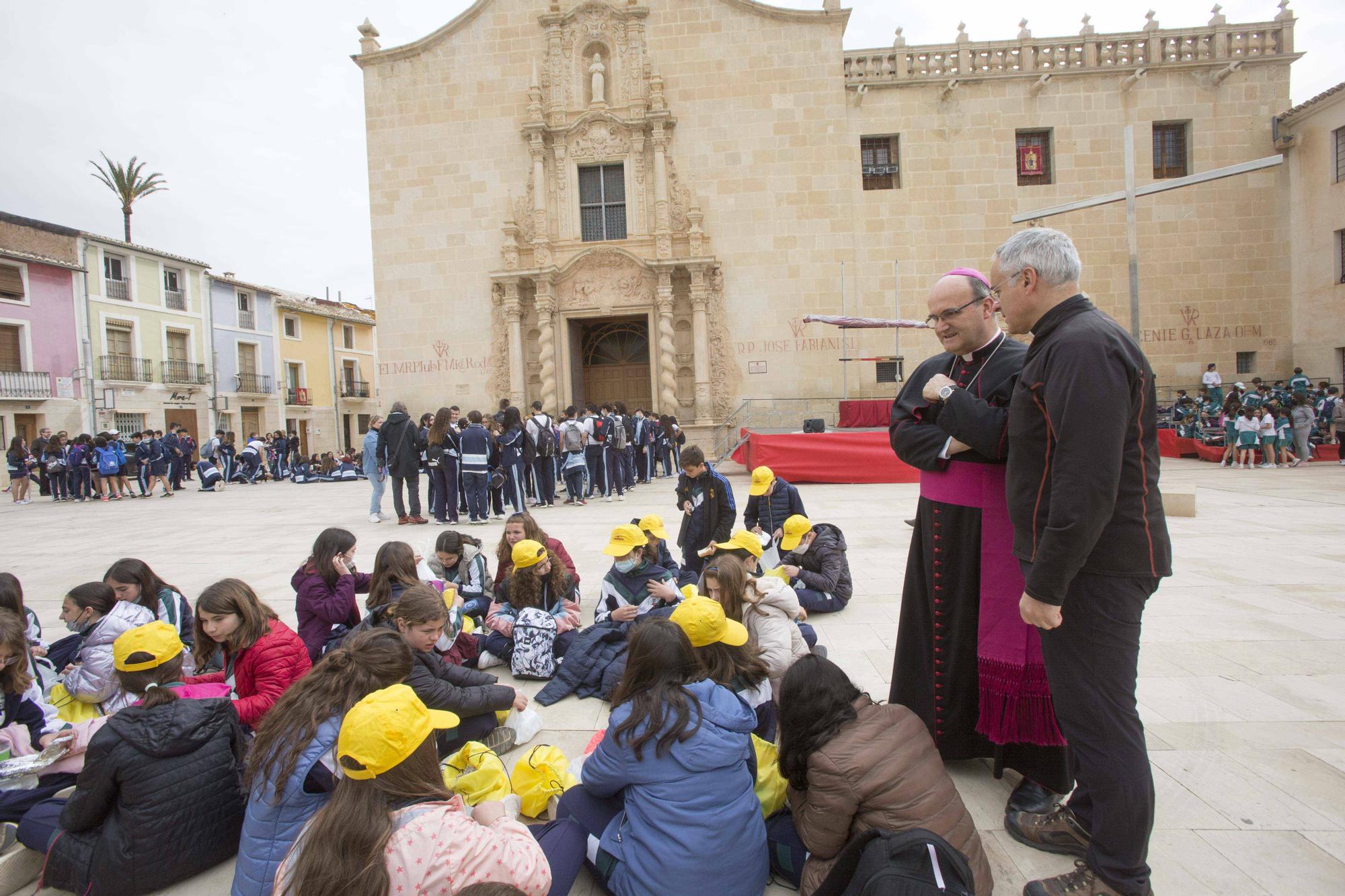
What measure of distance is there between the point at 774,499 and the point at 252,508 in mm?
11153

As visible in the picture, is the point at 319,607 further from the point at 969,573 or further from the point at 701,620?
the point at 969,573

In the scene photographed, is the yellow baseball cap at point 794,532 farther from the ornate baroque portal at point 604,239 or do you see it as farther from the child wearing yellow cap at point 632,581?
the ornate baroque portal at point 604,239

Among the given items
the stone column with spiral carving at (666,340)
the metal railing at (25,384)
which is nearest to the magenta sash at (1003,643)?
the stone column with spiral carving at (666,340)

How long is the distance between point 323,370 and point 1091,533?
39.4 m

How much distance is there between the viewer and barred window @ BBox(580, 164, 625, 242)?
61.7ft

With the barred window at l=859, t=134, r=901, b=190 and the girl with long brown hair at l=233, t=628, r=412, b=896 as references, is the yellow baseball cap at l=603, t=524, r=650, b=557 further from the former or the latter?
the barred window at l=859, t=134, r=901, b=190

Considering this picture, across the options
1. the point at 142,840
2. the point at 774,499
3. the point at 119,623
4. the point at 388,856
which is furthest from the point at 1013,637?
the point at 119,623

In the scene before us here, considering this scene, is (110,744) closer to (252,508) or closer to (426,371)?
(252,508)

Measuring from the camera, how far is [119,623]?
11.6 ft

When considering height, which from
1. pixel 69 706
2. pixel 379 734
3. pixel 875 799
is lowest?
pixel 69 706

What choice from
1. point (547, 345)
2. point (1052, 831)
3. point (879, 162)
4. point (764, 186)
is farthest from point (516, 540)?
point (879, 162)

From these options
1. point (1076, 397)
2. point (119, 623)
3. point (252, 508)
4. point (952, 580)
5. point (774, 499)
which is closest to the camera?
point (1076, 397)

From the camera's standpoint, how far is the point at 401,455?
34.0ft

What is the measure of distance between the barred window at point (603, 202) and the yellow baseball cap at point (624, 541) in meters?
15.6
